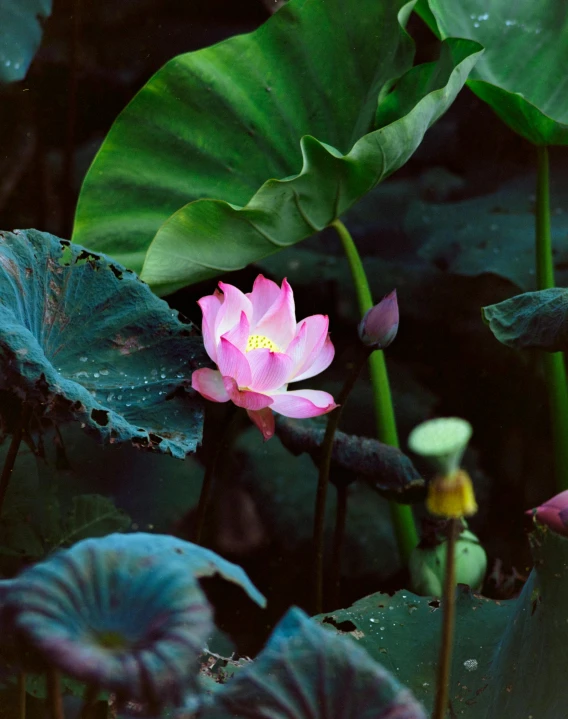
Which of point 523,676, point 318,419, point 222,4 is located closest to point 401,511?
point 318,419

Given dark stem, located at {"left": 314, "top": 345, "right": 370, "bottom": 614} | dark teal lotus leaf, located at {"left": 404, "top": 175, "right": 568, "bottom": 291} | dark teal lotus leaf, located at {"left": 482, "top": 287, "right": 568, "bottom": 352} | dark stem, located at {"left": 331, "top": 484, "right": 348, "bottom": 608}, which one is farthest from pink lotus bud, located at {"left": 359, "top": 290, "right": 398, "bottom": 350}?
dark teal lotus leaf, located at {"left": 404, "top": 175, "right": 568, "bottom": 291}

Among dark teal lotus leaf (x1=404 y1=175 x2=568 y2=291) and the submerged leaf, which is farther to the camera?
dark teal lotus leaf (x1=404 y1=175 x2=568 y2=291)

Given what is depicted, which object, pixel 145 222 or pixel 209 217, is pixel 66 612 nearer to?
pixel 209 217

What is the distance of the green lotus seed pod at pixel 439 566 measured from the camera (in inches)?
27.6

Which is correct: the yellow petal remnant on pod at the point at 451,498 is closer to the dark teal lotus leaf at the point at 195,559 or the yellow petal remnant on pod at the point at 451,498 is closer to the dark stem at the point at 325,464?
the dark teal lotus leaf at the point at 195,559

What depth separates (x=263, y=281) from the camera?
0.63m

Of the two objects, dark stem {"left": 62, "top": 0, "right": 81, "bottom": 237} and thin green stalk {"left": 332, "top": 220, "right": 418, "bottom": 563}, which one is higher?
dark stem {"left": 62, "top": 0, "right": 81, "bottom": 237}

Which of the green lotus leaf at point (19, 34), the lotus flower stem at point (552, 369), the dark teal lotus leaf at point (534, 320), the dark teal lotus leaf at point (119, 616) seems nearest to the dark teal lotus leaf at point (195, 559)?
the dark teal lotus leaf at point (119, 616)

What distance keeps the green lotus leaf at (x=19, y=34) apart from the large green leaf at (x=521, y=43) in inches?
19.7

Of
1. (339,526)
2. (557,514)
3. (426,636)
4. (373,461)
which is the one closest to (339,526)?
(339,526)

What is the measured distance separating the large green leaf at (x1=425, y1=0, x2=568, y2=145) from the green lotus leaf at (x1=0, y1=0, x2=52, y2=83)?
501 mm

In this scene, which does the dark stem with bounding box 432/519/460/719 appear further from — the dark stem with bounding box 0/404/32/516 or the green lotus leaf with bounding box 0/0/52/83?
the green lotus leaf with bounding box 0/0/52/83

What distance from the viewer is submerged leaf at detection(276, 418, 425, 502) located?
2.23 feet

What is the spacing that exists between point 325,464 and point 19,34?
681 millimetres
